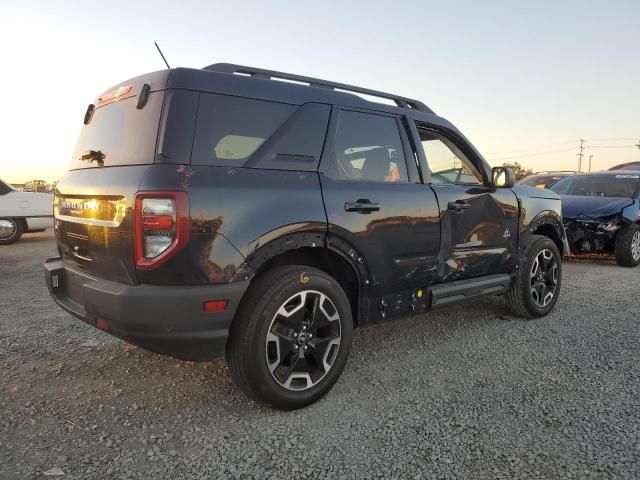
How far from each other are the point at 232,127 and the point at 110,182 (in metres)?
0.73

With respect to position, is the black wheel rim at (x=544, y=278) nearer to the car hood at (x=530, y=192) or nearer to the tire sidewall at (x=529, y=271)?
the tire sidewall at (x=529, y=271)

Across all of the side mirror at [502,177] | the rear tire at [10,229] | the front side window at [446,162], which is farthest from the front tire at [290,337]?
the rear tire at [10,229]

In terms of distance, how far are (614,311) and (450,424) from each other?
3313mm

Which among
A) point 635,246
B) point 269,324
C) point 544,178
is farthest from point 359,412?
point 544,178

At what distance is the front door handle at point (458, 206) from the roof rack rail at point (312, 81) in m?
0.82

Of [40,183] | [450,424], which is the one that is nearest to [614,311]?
[450,424]

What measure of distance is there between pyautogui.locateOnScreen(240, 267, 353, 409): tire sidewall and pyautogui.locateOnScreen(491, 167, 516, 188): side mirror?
77.6 inches

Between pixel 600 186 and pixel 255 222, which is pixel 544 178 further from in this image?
pixel 255 222

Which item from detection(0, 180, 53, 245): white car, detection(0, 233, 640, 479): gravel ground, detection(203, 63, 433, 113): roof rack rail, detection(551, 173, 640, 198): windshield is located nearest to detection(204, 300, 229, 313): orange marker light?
detection(0, 233, 640, 479): gravel ground

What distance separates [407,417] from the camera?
8.73ft

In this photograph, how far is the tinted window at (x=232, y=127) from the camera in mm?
2478

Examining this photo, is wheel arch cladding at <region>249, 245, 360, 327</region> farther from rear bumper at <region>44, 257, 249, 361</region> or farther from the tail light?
the tail light

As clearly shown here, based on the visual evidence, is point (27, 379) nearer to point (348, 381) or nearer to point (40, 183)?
point (348, 381)

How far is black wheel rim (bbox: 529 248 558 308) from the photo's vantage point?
4504 millimetres
